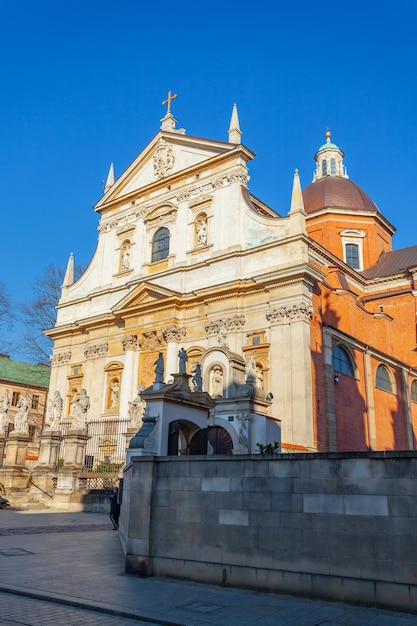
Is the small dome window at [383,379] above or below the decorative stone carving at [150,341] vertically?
below

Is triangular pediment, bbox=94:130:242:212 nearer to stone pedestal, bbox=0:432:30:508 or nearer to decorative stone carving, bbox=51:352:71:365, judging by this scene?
decorative stone carving, bbox=51:352:71:365

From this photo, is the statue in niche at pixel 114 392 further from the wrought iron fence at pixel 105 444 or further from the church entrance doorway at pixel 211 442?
the church entrance doorway at pixel 211 442

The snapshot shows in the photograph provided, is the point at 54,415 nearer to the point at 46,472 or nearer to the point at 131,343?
the point at 46,472

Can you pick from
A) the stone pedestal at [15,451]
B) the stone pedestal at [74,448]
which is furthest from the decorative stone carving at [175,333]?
the stone pedestal at [15,451]

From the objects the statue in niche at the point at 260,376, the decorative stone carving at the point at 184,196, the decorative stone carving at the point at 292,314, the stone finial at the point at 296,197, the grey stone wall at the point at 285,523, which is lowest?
the grey stone wall at the point at 285,523

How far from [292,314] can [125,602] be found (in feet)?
61.8

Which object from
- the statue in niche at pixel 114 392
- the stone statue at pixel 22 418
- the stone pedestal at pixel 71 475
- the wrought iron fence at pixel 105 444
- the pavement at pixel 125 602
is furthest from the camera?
the statue in niche at pixel 114 392

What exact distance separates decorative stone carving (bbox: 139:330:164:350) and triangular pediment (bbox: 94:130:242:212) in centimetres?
913

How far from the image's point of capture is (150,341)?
30000 millimetres

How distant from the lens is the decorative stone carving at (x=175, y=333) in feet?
94.6

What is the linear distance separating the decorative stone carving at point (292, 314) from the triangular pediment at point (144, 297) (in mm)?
5787

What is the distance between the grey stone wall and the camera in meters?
6.84

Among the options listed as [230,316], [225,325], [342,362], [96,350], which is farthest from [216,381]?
[96,350]

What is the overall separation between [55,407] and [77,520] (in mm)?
10036
